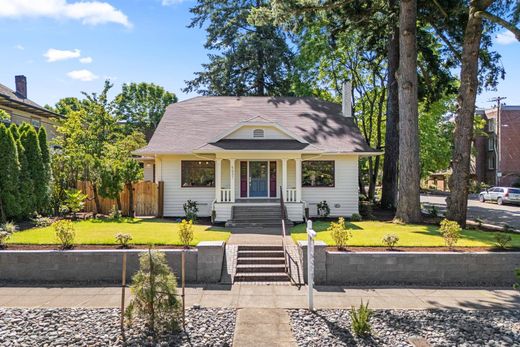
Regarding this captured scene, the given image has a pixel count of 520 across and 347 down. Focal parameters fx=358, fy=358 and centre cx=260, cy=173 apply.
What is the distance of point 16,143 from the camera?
14.0 meters

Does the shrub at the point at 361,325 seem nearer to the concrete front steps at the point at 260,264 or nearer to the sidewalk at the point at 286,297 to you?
the sidewalk at the point at 286,297

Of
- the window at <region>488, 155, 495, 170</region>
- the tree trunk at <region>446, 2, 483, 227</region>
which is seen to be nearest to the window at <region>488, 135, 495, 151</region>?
the window at <region>488, 155, 495, 170</region>

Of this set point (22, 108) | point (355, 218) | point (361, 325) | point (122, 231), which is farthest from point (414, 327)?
point (22, 108)

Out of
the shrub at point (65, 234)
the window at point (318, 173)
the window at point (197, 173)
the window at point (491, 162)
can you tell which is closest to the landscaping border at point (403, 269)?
the shrub at point (65, 234)

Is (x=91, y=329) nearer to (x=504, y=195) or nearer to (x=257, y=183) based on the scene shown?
(x=257, y=183)

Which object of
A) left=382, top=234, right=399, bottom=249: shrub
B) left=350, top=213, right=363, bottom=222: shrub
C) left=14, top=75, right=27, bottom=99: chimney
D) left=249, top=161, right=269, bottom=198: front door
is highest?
left=14, top=75, right=27, bottom=99: chimney

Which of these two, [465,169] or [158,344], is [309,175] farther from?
[158,344]

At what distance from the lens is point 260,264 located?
31.8 feet

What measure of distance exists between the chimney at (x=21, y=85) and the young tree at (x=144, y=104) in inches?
627

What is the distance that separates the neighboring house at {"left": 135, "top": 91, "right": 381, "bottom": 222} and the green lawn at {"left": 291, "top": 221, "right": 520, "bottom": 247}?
2258mm

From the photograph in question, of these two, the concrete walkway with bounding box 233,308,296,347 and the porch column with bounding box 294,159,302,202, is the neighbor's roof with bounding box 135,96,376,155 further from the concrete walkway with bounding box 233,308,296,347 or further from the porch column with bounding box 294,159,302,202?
the concrete walkway with bounding box 233,308,296,347

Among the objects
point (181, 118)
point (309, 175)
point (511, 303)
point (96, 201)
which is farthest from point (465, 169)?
point (96, 201)

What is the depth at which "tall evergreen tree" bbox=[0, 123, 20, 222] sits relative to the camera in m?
13.0

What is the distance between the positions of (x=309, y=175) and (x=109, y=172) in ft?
30.5
